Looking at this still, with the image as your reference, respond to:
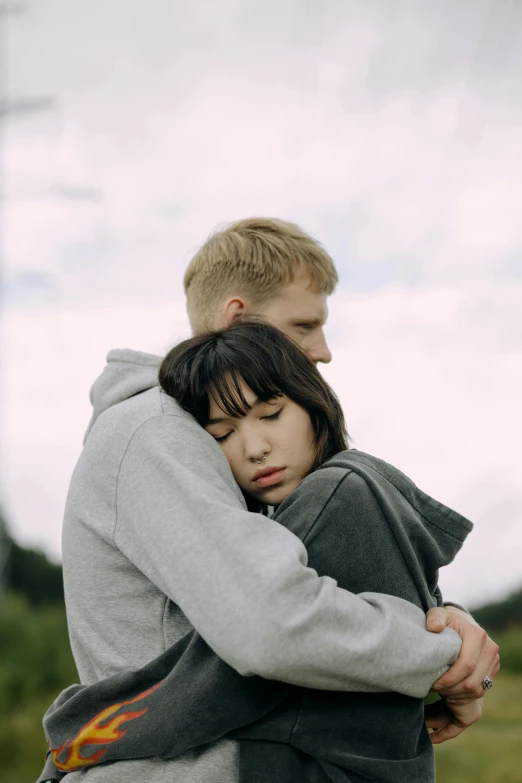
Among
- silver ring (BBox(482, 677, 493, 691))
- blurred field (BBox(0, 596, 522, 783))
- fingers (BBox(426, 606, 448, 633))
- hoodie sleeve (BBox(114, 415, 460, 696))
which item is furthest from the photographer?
blurred field (BBox(0, 596, 522, 783))

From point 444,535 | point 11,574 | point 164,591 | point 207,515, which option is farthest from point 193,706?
point 11,574

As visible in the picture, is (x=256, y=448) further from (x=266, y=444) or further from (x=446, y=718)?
(x=446, y=718)

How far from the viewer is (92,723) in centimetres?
165

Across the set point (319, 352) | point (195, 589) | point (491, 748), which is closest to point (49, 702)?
point (491, 748)

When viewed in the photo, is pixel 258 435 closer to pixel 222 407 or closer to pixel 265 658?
pixel 222 407

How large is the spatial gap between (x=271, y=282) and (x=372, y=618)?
4.32ft

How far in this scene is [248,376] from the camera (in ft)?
6.15

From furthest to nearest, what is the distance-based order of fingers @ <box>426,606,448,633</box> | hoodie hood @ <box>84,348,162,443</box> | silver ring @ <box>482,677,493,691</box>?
hoodie hood @ <box>84,348,162,443</box>, silver ring @ <box>482,677,493,691</box>, fingers @ <box>426,606,448,633</box>

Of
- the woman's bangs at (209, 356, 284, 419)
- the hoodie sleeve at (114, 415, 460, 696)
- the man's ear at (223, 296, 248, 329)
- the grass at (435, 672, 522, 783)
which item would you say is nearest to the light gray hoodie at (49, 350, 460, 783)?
the hoodie sleeve at (114, 415, 460, 696)

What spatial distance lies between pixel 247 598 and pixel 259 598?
0.02 meters

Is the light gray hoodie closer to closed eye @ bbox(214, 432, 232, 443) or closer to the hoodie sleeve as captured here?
the hoodie sleeve

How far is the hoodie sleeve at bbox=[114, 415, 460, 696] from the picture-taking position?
1361mm

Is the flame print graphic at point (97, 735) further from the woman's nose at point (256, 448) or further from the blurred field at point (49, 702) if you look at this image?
the blurred field at point (49, 702)

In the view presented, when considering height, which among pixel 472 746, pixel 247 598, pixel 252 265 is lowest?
pixel 472 746
